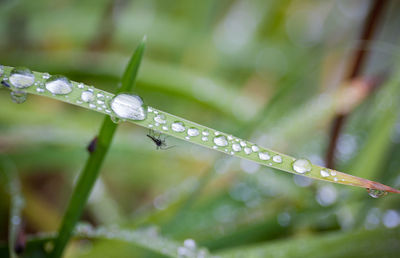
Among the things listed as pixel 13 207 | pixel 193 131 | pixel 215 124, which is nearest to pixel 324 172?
pixel 193 131

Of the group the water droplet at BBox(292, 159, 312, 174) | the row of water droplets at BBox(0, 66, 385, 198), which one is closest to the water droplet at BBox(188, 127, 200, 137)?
the row of water droplets at BBox(0, 66, 385, 198)

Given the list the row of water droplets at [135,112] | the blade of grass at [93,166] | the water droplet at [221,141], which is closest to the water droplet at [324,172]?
the row of water droplets at [135,112]

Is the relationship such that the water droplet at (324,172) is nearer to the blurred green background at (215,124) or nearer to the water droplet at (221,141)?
the water droplet at (221,141)

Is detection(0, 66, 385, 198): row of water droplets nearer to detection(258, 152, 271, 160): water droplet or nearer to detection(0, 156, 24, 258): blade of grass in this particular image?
detection(258, 152, 271, 160): water droplet

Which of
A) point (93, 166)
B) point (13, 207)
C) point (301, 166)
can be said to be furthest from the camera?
point (13, 207)

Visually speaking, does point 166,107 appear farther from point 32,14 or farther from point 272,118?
point 32,14

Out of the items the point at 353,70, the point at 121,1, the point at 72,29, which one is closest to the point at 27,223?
the point at 72,29

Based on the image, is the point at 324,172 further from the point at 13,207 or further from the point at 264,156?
the point at 13,207
